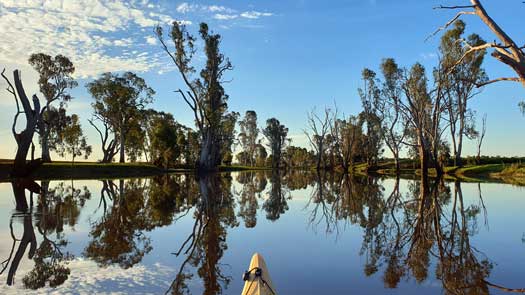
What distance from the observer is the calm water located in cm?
503

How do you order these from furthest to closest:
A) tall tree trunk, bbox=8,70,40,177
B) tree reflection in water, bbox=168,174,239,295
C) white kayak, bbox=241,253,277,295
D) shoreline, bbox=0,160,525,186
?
shoreline, bbox=0,160,525,186 < tall tree trunk, bbox=8,70,40,177 < tree reflection in water, bbox=168,174,239,295 < white kayak, bbox=241,253,277,295

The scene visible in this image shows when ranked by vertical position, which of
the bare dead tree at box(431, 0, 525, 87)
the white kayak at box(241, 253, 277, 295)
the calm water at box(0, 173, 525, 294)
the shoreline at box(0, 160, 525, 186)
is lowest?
the calm water at box(0, 173, 525, 294)

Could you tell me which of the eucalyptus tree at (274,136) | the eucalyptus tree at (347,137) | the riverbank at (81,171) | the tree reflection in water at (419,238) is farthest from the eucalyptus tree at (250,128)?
the tree reflection in water at (419,238)

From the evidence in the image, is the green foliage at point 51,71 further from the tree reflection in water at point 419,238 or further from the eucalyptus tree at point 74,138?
the tree reflection in water at point 419,238

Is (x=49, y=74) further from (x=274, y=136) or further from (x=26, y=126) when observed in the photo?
(x=274, y=136)

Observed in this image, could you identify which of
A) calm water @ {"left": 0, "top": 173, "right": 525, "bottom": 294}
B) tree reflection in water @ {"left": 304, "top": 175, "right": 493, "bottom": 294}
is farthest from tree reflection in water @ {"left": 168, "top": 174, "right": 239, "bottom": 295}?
tree reflection in water @ {"left": 304, "top": 175, "right": 493, "bottom": 294}

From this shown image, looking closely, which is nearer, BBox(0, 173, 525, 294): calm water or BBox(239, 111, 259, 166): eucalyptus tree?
BBox(0, 173, 525, 294): calm water

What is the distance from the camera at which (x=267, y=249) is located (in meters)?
7.28

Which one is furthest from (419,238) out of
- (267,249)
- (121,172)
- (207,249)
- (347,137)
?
(347,137)

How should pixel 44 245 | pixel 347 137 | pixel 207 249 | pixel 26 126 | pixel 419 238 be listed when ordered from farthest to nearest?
pixel 347 137 → pixel 26 126 → pixel 419 238 → pixel 44 245 → pixel 207 249

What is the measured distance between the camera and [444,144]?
58594 millimetres

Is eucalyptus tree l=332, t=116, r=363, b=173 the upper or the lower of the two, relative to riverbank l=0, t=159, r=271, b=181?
upper

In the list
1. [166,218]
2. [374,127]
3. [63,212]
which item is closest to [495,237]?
[166,218]

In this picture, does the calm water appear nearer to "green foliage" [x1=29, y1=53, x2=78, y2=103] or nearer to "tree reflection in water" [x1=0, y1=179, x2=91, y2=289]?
"tree reflection in water" [x1=0, y1=179, x2=91, y2=289]
